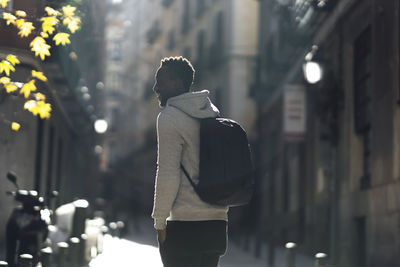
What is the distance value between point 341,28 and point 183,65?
49.1ft

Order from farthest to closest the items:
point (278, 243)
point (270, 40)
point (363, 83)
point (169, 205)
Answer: point (270, 40) → point (278, 243) → point (363, 83) → point (169, 205)

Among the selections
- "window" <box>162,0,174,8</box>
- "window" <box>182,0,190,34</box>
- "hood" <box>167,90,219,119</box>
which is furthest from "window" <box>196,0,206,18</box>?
"hood" <box>167,90,219,119</box>

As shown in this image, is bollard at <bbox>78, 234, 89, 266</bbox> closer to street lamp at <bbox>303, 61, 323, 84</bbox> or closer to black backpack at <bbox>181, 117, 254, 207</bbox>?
street lamp at <bbox>303, 61, 323, 84</bbox>

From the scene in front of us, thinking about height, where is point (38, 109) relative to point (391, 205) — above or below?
above

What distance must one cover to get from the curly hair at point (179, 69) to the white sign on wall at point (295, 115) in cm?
1832

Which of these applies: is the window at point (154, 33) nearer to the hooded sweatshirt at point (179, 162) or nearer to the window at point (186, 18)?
the window at point (186, 18)

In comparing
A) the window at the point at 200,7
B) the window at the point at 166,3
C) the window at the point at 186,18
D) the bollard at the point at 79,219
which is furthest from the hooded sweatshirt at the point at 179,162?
the window at the point at 166,3

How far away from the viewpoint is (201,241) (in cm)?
485

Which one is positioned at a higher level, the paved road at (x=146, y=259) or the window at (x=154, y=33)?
the window at (x=154, y=33)

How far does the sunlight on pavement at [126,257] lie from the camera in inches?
637

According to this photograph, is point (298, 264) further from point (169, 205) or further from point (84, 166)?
point (84, 166)

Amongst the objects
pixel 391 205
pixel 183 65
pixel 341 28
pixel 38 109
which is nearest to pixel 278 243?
pixel 341 28

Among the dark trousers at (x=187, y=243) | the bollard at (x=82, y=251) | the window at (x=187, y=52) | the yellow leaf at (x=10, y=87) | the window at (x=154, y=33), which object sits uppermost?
the window at (x=154, y=33)

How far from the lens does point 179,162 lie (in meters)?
4.86
